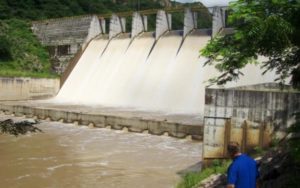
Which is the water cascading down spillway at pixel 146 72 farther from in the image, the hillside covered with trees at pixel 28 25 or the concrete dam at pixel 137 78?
the hillside covered with trees at pixel 28 25

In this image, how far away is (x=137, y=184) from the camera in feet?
32.6

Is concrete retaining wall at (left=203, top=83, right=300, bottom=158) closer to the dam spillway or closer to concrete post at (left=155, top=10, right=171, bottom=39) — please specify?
the dam spillway

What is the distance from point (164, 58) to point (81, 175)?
1440 centimetres

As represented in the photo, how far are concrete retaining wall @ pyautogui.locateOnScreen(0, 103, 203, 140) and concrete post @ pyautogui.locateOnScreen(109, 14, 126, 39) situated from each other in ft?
28.6

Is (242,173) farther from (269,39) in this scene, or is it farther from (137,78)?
(137,78)

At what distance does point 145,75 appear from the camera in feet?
81.3

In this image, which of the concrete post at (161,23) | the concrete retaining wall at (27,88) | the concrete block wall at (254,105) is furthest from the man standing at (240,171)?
the concrete retaining wall at (27,88)

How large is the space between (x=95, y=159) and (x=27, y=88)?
1653 centimetres

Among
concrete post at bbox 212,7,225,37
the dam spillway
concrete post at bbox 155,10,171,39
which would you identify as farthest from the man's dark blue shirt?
concrete post at bbox 155,10,171,39

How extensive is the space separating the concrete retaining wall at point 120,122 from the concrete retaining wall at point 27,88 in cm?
483

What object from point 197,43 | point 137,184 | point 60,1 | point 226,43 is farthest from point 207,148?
point 60,1

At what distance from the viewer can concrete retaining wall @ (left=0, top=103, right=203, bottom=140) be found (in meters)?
15.4

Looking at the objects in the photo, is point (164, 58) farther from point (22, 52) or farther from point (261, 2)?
point (261, 2)

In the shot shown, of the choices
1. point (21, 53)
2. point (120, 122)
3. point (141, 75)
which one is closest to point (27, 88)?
point (21, 53)
